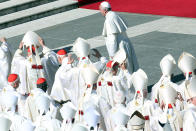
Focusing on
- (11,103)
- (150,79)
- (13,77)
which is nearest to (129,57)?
(150,79)

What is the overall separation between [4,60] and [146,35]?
5897 mm

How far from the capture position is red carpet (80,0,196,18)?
69.8 ft

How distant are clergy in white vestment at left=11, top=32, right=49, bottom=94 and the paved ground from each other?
302cm

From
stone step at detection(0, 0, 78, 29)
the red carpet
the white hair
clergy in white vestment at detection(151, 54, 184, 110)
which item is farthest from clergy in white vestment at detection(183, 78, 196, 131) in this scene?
stone step at detection(0, 0, 78, 29)

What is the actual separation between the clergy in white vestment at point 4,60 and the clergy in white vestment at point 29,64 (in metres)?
0.84

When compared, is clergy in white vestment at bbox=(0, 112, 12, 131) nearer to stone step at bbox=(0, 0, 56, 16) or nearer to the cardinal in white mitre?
the cardinal in white mitre

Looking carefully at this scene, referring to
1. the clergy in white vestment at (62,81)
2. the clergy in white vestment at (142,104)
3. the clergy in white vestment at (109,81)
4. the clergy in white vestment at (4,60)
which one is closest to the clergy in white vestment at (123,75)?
the clergy in white vestment at (109,81)

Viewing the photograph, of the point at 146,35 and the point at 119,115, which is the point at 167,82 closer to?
the point at 119,115

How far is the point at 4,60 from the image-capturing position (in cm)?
1449

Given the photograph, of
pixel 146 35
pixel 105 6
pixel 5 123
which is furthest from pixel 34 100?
pixel 146 35

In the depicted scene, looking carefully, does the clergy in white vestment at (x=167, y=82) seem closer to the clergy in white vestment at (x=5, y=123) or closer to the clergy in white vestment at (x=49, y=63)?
the clergy in white vestment at (x=5, y=123)

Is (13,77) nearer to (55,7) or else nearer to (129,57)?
(129,57)

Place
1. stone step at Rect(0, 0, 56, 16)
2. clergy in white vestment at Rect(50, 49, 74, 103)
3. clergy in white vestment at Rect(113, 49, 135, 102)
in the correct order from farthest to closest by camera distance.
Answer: stone step at Rect(0, 0, 56, 16) < clergy in white vestment at Rect(50, 49, 74, 103) < clergy in white vestment at Rect(113, 49, 135, 102)

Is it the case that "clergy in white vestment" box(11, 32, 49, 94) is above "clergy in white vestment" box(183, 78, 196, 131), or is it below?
above
